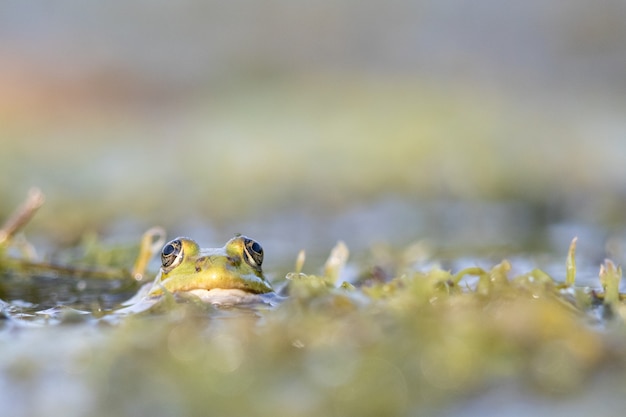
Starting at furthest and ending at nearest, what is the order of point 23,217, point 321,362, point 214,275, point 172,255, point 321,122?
point 321,122, point 23,217, point 172,255, point 214,275, point 321,362

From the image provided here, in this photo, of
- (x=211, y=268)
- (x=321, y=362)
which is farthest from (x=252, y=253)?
(x=321, y=362)

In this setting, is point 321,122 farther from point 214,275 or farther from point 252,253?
point 214,275

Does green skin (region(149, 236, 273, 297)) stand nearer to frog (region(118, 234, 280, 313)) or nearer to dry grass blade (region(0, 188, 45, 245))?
frog (region(118, 234, 280, 313))

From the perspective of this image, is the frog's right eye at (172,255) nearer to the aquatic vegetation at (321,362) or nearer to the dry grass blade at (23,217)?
the aquatic vegetation at (321,362)

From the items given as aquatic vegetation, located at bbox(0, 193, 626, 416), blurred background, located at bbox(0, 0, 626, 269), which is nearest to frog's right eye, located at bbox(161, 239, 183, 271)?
aquatic vegetation, located at bbox(0, 193, 626, 416)

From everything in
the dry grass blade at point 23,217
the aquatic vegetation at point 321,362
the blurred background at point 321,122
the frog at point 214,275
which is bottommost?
the aquatic vegetation at point 321,362

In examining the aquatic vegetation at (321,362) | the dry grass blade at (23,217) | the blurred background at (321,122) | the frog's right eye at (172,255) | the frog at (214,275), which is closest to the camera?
the aquatic vegetation at (321,362)

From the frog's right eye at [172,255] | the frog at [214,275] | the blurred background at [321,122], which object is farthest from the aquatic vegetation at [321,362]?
the blurred background at [321,122]
